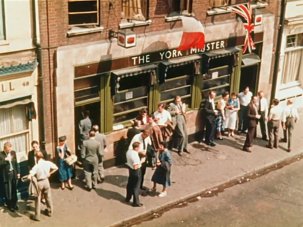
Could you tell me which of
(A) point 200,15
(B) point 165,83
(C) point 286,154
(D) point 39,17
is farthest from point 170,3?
(C) point 286,154

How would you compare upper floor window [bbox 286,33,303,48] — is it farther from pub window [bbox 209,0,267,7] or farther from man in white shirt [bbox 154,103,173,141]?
man in white shirt [bbox 154,103,173,141]

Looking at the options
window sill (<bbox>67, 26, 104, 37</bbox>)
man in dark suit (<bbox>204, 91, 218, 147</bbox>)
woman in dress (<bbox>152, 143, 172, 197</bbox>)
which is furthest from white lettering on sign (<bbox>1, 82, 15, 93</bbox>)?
man in dark suit (<bbox>204, 91, 218, 147</bbox>)

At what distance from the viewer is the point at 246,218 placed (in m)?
15.8

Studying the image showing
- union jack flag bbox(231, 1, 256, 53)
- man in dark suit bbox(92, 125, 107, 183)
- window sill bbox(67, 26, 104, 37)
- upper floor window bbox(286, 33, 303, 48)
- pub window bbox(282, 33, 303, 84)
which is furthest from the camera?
pub window bbox(282, 33, 303, 84)

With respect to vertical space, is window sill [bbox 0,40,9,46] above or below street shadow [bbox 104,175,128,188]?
above

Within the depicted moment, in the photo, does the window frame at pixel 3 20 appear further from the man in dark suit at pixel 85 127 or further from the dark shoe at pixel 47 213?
the dark shoe at pixel 47 213

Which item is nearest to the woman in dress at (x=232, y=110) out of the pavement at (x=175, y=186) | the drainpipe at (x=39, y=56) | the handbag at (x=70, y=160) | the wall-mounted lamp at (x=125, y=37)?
the pavement at (x=175, y=186)

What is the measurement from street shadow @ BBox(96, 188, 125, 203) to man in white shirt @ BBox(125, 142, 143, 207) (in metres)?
0.56

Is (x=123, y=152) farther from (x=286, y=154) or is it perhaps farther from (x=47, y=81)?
(x=286, y=154)

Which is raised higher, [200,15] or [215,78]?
[200,15]

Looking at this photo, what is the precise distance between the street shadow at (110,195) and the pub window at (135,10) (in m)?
5.43

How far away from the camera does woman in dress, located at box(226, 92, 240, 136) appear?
20.4 metres

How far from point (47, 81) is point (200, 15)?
6321mm

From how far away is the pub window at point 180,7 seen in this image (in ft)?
60.6
